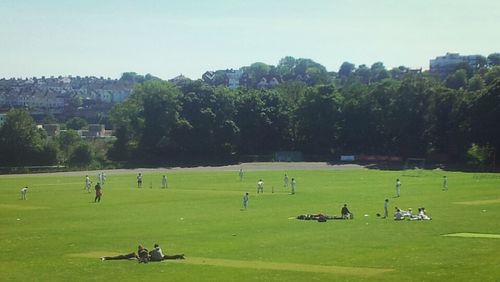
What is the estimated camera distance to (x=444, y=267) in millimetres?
29219

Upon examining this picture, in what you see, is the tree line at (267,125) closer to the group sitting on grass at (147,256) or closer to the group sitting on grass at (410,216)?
the group sitting on grass at (410,216)

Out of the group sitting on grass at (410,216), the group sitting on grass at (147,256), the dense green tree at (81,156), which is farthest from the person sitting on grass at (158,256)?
the dense green tree at (81,156)

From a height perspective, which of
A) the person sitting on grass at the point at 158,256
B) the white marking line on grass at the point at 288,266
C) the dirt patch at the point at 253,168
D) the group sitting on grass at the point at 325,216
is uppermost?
the dirt patch at the point at 253,168

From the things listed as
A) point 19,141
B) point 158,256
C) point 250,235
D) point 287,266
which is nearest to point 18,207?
point 250,235

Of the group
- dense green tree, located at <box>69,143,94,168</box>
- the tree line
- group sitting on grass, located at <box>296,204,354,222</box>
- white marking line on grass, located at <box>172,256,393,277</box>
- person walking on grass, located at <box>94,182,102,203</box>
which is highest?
the tree line

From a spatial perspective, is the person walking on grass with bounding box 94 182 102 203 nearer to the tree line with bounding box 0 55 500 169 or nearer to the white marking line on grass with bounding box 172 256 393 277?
the white marking line on grass with bounding box 172 256 393 277

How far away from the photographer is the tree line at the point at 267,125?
123375 millimetres

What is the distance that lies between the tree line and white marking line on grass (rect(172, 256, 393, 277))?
93781 millimetres

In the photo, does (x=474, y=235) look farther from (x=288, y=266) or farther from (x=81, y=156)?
(x=81, y=156)

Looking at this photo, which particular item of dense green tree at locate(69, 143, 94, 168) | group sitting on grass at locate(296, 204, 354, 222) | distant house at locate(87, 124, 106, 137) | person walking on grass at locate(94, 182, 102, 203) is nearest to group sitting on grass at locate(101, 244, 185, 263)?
group sitting on grass at locate(296, 204, 354, 222)

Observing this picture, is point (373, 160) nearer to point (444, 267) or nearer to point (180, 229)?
point (180, 229)

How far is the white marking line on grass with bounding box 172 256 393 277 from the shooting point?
94.0 feet

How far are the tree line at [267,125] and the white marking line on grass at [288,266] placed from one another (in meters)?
93.8

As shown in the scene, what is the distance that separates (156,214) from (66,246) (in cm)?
1505
